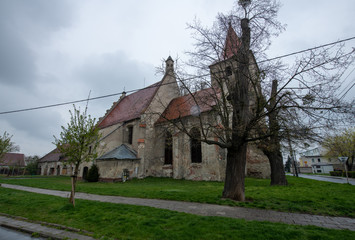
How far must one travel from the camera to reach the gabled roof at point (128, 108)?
23.1 meters

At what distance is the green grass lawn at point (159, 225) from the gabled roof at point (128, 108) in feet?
50.6

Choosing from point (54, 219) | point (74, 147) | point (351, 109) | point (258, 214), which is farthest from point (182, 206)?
point (351, 109)

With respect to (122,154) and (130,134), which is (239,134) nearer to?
(122,154)

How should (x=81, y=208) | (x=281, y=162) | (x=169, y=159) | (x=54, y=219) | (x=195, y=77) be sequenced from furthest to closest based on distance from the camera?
(x=169, y=159) < (x=281, y=162) < (x=195, y=77) < (x=81, y=208) < (x=54, y=219)

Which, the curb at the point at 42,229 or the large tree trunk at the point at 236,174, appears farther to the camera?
the large tree trunk at the point at 236,174

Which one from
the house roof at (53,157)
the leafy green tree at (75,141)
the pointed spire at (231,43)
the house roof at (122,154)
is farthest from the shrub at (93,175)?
the house roof at (53,157)

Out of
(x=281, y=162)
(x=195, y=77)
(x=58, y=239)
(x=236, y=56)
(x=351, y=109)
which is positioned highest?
(x=236, y=56)

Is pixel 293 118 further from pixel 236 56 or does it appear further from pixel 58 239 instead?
pixel 58 239

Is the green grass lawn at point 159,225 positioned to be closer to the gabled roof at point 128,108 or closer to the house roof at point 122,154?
the house roof at point 122,154

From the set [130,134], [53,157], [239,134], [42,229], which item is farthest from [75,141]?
[53,157]

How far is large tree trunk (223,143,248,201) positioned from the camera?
8094 millimetres

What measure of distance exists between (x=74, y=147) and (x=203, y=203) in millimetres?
5912

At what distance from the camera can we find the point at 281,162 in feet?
45.8

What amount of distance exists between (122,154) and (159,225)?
52.1 ft
